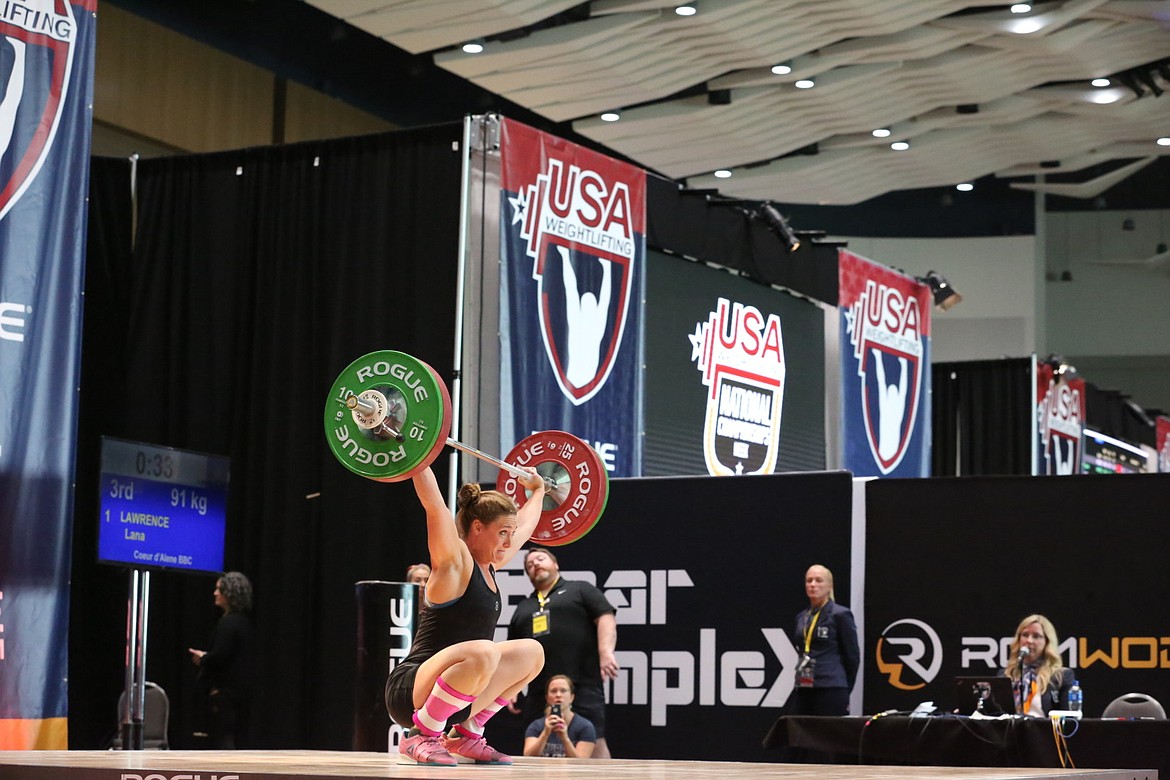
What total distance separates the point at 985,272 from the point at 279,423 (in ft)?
35.4

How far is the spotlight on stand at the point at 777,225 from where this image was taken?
34.9ft

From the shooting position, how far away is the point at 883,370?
1182 cm

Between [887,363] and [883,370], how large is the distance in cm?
10

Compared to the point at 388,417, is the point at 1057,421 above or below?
above

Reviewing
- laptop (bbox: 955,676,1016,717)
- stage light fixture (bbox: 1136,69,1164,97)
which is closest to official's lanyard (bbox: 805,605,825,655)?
laptop (bbox: 955,676,1016,717)

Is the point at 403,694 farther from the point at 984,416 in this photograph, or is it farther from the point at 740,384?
the point at 984,416

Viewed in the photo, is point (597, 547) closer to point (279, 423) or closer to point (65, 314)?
point (279, 423)

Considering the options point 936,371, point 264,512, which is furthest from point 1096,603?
point 936,371

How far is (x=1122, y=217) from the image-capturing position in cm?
1917

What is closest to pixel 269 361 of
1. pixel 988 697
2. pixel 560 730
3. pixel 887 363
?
pixel 560 730

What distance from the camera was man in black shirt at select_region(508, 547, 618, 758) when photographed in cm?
712

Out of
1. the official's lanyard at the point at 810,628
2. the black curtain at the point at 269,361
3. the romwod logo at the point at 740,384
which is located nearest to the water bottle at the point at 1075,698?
the official's lanyard at the point at 810,628

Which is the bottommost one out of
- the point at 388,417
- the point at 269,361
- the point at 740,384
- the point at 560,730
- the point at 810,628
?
the point at 560,730

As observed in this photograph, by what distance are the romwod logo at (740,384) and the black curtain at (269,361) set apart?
237 cm
